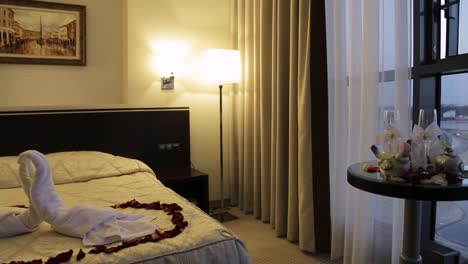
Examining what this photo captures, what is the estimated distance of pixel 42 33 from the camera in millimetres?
2918

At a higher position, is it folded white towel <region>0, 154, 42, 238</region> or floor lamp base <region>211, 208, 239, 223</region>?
folded white towel <region>0, 154, 42, 238</region>

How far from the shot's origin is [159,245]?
125cm

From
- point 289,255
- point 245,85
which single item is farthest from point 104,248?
point 245,85

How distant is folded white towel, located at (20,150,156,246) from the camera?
1308 millimetres

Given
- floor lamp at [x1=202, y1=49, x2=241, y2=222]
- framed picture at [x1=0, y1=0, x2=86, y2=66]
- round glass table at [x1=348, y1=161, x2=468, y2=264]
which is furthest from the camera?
floor lamp at [x1=202, y1=49, x2=241, y2=222]

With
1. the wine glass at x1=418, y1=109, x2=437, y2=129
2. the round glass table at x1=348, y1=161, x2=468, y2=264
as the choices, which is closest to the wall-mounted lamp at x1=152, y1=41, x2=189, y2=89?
the round glass table at x1=348, y1=161, x2=468, y2=264

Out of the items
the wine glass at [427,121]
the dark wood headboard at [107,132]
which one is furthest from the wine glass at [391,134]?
the dark wood headboard at [107,132]

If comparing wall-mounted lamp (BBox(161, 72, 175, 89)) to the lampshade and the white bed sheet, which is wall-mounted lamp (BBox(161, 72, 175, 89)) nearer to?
the lampshade

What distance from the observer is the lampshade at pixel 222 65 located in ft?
9.72

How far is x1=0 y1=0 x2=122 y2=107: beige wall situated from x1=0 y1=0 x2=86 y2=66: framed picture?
0.07 m

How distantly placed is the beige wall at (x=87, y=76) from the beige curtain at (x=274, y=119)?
1.13 meters

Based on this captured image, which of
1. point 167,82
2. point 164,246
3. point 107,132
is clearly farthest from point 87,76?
point 164,246

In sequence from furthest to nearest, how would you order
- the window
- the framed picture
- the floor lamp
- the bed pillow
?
the floor lamp < the framed picture < the bed pillow < the window

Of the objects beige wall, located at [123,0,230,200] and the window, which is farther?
beige wall, located at [123,0,230,200]
